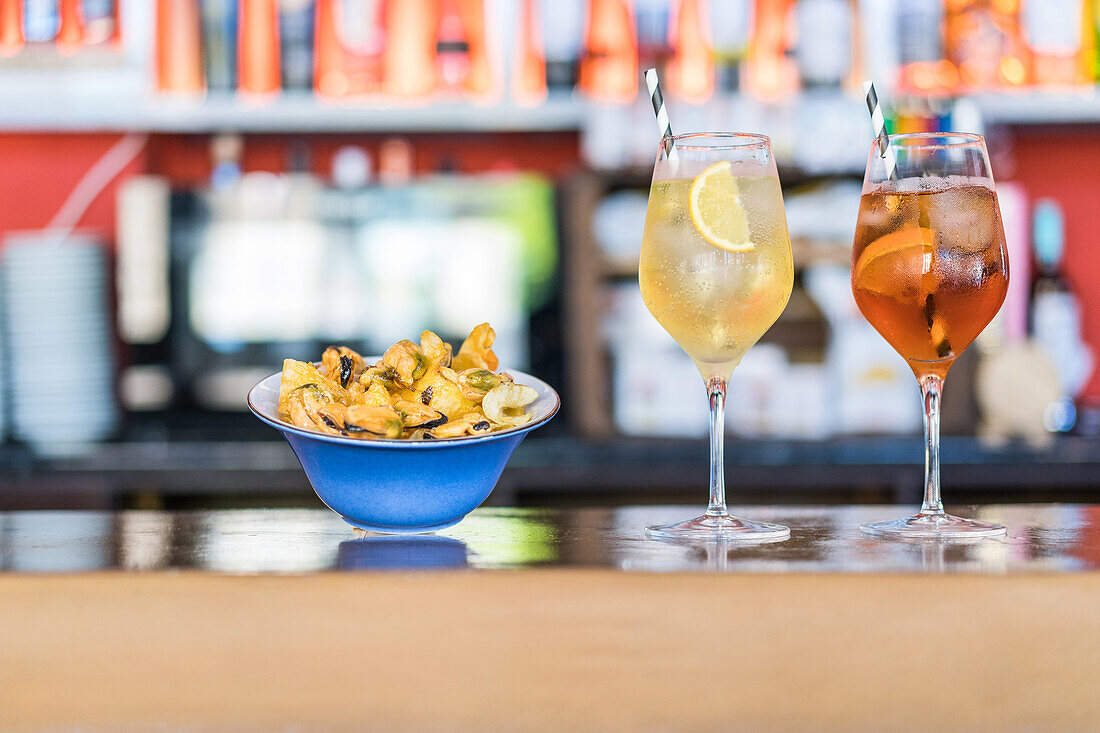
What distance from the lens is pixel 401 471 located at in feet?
2.42

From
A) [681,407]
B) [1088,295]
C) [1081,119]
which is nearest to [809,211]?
[681,407]

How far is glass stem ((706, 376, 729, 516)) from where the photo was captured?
30.5 inches

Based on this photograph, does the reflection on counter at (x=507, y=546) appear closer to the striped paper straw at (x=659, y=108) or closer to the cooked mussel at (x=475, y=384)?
the cooked mussel at (x=475, y=384)

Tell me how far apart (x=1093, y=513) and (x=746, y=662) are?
1.43 feet

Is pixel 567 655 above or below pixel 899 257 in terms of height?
below

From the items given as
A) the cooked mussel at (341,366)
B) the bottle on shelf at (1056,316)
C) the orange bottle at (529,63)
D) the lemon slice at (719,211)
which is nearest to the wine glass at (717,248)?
the lemon slice at (719,211)

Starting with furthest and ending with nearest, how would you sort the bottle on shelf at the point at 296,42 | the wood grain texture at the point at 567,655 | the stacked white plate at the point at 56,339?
the bottle on shelf at the point at 296,42 → the stacked white plate at the point at 56,339 → the wood grain texture at the point at 567,655

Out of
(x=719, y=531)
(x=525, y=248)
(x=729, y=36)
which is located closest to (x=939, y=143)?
(x=719, y=531)

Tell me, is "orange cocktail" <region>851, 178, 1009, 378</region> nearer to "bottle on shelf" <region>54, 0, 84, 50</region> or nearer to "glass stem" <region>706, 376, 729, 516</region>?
"glass stem" <region>706, 376, 729, 516</region>

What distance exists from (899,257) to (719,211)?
130 millimetres

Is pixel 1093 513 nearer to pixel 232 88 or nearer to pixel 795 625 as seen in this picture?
pixel 795 625

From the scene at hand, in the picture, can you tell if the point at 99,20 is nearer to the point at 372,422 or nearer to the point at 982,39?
the point at 982,39

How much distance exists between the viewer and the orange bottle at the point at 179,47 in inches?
106

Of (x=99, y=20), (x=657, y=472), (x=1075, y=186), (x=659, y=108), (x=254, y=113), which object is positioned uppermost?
(x=99, y=20)
